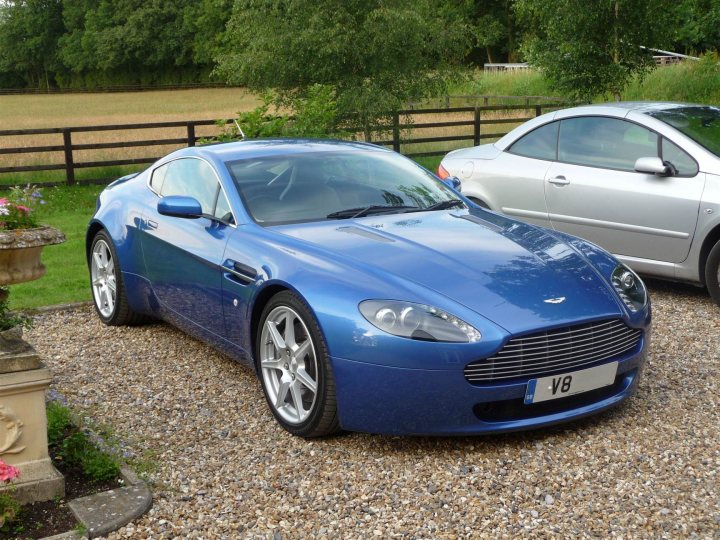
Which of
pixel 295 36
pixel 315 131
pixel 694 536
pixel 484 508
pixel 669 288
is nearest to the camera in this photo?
pixel 694 536

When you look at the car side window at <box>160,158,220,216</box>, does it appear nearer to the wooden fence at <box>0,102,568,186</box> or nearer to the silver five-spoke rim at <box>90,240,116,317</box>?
the silver five-spoke rim at <box>90,240,116,317</box>

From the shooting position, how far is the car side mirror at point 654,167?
7.28m

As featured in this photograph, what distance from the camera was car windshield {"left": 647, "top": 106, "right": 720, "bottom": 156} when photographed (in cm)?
750

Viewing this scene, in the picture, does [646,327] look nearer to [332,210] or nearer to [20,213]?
[332,210]

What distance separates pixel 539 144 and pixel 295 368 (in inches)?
175

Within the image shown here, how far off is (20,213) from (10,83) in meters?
93.4

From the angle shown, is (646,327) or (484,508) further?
(646,327)

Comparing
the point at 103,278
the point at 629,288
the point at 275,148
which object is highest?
the point at 275,148

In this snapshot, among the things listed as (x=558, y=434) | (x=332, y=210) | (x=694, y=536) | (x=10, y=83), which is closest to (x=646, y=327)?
(x=558, y=434)

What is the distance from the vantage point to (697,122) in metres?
7.78

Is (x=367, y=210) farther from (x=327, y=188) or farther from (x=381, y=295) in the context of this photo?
(x=381, y=295)

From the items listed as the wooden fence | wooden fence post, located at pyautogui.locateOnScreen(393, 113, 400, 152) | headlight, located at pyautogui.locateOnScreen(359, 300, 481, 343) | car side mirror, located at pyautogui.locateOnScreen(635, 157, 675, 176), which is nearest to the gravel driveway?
headlight, located at pyautogui.locateOnScreen(359, 300, 481, 343)

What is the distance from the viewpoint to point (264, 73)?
17.5m

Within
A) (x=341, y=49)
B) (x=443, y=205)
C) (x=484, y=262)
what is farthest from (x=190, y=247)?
(x=341, y=49)
